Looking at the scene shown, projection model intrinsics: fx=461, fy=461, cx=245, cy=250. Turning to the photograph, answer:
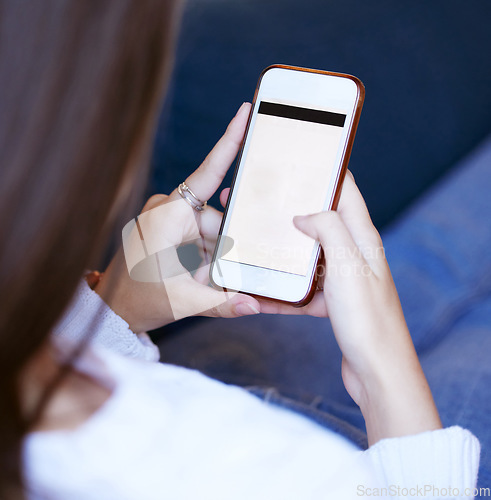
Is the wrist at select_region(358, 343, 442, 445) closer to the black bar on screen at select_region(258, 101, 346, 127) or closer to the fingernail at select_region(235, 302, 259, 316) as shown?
the fingernail at select_region(235, 302, 259, 316)

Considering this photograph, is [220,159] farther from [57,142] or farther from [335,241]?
[57,142]

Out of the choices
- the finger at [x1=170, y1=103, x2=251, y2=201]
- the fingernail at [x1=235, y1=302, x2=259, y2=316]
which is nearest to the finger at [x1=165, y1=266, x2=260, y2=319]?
the fingernail at [x1=235, y1=302, x2=259, y2=316]

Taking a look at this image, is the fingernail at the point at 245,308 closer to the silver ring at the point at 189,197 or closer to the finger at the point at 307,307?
the finger at the point at 307,307

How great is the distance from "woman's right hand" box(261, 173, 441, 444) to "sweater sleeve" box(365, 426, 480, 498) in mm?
17

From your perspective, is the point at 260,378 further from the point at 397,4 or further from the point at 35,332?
the point at 397,4

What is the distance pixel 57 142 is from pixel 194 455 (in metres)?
0.22

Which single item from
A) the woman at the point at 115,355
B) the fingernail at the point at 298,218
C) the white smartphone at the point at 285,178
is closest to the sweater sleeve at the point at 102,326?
the woman at the point at 115,355

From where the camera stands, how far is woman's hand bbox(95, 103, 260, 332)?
1.70 ft

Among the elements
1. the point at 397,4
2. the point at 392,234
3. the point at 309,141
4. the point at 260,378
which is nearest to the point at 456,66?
the point at 397,4

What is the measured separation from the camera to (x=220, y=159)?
0.53 metres

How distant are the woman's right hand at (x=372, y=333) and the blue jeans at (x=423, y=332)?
0.18 metres

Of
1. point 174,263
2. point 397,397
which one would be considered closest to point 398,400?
point 397,397

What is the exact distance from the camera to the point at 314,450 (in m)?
0.33

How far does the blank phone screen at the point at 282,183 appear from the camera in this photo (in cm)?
49
